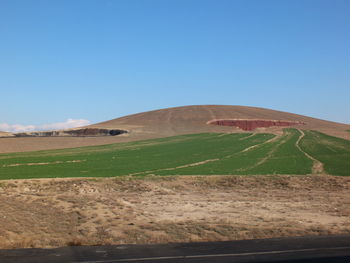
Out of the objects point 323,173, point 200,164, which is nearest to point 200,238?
point 323,173

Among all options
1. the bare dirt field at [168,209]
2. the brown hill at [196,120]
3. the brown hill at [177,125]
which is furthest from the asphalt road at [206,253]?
the brown hill at [196,120]

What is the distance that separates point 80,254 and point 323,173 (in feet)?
77.3

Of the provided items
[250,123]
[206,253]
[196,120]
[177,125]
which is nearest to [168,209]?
[206,253]

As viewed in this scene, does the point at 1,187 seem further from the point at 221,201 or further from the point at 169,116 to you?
the point at 169,116

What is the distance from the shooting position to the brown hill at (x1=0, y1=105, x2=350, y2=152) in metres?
72.9

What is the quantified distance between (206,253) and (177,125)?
311 ft

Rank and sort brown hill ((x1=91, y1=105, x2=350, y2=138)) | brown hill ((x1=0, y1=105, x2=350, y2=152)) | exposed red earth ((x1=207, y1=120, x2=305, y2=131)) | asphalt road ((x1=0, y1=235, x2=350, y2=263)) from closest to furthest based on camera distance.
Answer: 1. asphalt road ((x1=0, y1=235, x2=350, y2=263))
2. brown hill ((x1=0, y1=105, x2=350, y2=152))
3. brown hill ((x1=91, y1=105, x2=350, y2=138))
4. exposed red earth ((x1=207, y1=120, x2=305, y2=131))

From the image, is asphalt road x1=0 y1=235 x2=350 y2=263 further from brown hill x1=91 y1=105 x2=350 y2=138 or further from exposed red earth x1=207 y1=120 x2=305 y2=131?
exposed red earth x1=207 y1=120 x2=305 y2=131

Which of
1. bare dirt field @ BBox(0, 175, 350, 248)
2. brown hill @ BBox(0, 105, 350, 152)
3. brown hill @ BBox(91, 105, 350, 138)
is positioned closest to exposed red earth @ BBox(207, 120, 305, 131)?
brown hill @ BBox(0, 105, 350, 152)

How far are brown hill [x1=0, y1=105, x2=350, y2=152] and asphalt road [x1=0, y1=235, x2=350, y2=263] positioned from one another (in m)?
51.8

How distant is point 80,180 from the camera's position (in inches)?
1086

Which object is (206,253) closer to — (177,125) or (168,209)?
(168,209)

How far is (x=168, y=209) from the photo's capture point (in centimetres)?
2117

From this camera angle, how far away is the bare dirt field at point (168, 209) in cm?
1636
